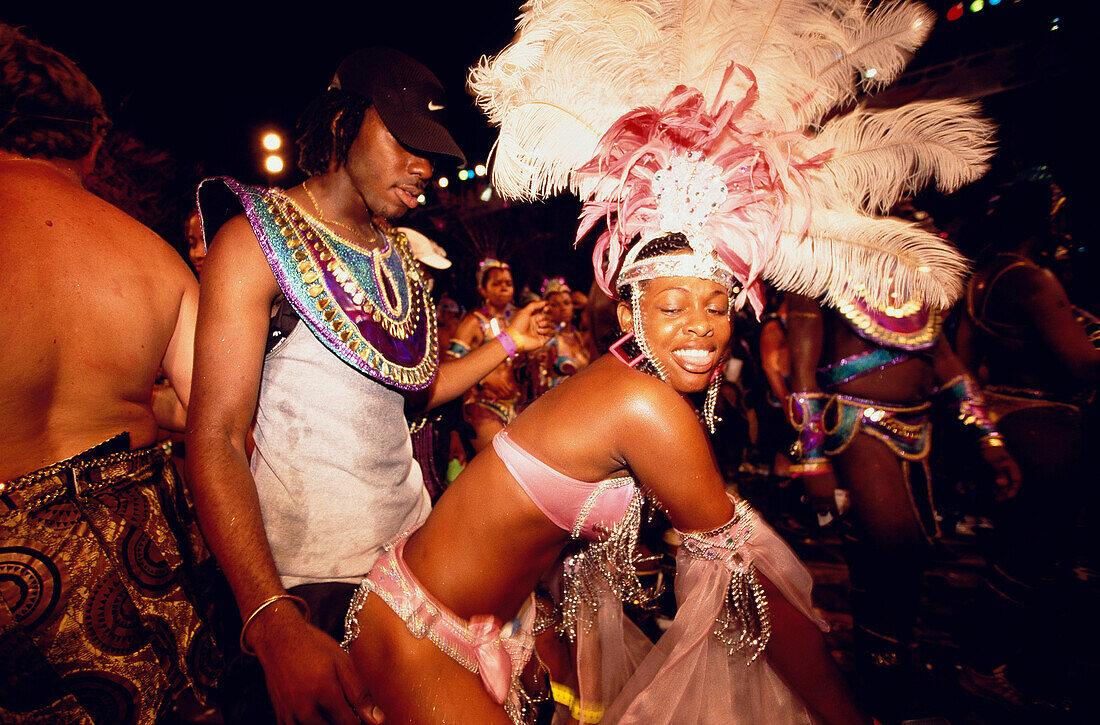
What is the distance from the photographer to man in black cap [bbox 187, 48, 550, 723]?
1168 millimetres

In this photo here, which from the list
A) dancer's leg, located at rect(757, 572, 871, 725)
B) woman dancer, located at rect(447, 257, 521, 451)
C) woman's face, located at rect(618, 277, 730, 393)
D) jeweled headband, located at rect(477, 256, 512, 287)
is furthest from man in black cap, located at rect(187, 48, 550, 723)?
jeweled headband, located at rect(477, 256, 512, 287)

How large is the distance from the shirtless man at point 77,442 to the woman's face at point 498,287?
17.7 ft

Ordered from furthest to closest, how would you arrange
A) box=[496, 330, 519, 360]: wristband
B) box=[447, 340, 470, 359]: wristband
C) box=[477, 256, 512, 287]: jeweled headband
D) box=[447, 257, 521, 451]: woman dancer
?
box=[477, 256, 512, 287]: jeweled headband
box=[447, 340, 470, 359]: wristband
box=[447, 257, 521, 451]: woman dancer
box=[496, 330, 519, 360]: wristband

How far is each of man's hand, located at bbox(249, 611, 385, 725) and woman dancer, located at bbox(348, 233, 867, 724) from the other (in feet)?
1.19

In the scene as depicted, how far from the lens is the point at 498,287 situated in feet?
22.5

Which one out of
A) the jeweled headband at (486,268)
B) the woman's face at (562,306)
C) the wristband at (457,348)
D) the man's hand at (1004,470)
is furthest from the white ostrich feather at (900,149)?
the woman's face at (562,306)

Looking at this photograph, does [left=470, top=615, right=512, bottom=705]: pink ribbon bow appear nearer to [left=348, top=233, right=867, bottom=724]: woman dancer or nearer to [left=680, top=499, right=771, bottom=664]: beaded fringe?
[left=348, top=233, right=867, bottom=724]: woman dancer

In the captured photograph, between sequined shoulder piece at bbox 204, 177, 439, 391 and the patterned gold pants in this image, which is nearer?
the patterned gold pants

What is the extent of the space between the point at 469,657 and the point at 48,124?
211 cm

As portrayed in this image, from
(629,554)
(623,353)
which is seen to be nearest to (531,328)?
(623,353)

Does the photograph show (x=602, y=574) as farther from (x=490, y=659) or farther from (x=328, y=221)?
(x=328, y=221)

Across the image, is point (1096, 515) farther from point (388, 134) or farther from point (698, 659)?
point (388, 134)

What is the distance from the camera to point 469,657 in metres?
1.50

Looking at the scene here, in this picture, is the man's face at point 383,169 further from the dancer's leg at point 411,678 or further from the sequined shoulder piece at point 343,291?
the dancer's leg at point 411,678
